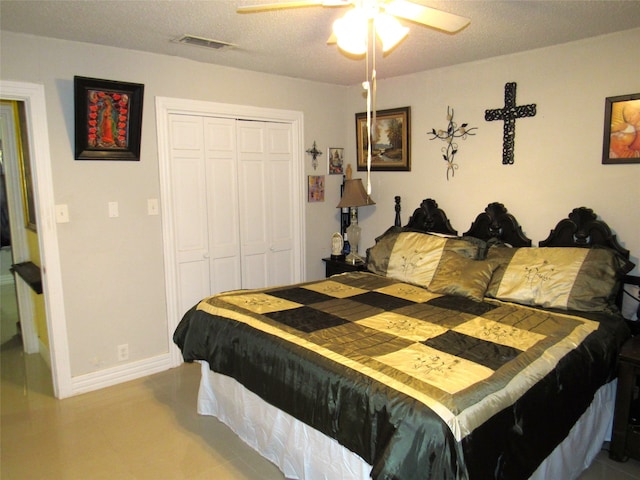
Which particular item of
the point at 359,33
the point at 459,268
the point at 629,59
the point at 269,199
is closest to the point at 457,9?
the point at 359,33

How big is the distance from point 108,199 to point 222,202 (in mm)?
898

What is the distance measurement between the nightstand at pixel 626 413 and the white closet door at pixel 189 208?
114 inches

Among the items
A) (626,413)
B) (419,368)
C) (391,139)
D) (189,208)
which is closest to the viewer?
(419,368)

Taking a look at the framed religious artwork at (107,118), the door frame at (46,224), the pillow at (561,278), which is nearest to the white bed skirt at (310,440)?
the pillow at (561,278)

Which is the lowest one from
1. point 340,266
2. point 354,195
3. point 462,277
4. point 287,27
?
point 340,266

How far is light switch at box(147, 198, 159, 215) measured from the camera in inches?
132

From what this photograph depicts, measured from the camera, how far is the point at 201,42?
295 cm

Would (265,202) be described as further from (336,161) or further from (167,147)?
(167,147)

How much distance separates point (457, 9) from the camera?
2.35m

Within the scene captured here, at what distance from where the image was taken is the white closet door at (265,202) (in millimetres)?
3910

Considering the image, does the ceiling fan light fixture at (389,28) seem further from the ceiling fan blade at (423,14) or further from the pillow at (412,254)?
the pillow at (412,254)

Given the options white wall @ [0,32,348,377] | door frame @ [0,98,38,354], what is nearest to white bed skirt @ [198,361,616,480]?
white wall @ [0,32,348,377]

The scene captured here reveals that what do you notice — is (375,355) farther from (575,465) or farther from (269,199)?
(269,199)

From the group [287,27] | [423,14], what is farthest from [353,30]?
[287,27]
